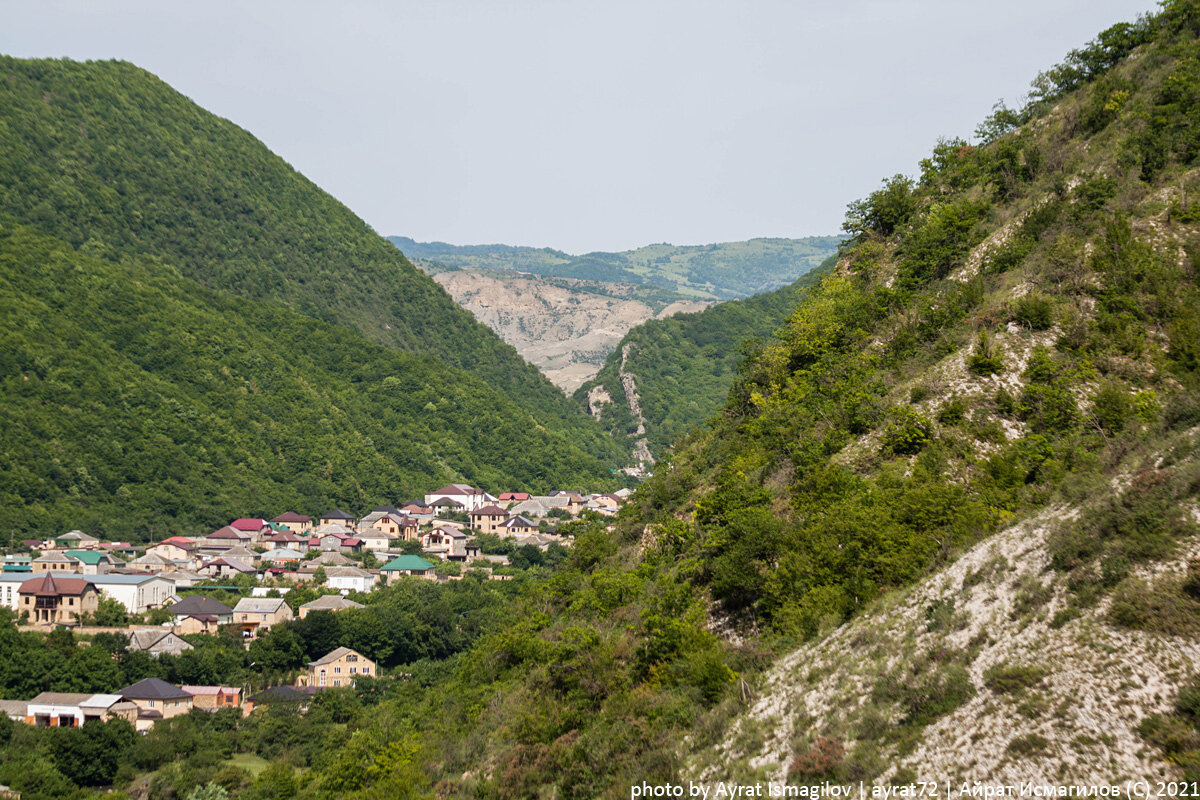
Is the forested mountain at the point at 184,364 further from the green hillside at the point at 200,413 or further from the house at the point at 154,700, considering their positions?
the house at the point at 154,700

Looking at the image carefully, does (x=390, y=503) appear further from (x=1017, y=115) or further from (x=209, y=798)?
(x=1017, y=115)

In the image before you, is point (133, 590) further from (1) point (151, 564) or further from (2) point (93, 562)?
(1) point (151, 564)

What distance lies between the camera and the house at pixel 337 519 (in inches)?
4264

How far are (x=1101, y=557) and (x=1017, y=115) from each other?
32935 mm

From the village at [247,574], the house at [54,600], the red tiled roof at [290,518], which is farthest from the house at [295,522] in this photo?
the house at [54,600]

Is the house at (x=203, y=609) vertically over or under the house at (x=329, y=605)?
over

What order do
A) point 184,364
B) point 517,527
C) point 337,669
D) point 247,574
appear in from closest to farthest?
point 337,669
point 247,574
point 517,527
point 184,364

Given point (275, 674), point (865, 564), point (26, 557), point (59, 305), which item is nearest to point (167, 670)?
point (275, 674)

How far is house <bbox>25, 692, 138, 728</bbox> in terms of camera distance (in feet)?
157

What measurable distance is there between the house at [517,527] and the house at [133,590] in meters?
42.0

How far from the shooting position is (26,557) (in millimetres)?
78125

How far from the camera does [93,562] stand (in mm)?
76812

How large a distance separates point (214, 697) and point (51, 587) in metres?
19.3

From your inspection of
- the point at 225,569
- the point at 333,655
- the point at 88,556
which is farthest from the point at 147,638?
the point at 225,569
